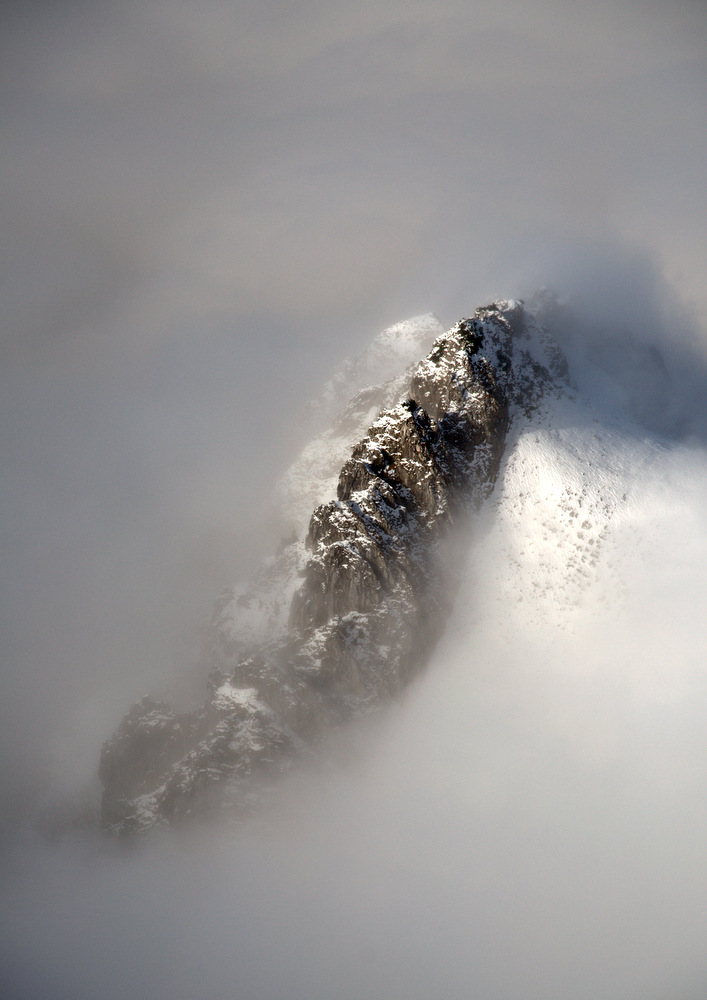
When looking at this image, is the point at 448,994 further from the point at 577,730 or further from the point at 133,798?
the point at 133,798

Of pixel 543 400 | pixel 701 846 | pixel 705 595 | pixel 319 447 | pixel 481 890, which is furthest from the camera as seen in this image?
pixel 319 447

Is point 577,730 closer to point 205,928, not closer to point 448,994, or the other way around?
point 448,994

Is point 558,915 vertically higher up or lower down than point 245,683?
lower down

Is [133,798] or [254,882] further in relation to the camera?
[133,798]

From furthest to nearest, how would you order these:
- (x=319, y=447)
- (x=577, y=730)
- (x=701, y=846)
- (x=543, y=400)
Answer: (x=319, y=447) → (x=543, y=400) → (x=577, y=730) → (x=701, y=846)

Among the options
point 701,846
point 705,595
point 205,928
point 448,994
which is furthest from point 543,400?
point 205,928

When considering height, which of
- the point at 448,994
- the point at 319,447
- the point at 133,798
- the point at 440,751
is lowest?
the point at 448,994

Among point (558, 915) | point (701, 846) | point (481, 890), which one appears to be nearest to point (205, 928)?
point (481, 890)
